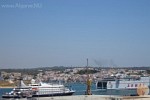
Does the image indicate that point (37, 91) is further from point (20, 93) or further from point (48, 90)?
point (20, 93)

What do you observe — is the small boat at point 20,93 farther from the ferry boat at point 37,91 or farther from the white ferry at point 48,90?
the white ferry at point 48,90

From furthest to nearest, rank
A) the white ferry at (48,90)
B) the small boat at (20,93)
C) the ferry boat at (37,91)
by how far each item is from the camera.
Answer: the white ferry at (48,90) → the ferry boat at (37,91) → the small boat at (20,93)

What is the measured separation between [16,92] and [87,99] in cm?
2788

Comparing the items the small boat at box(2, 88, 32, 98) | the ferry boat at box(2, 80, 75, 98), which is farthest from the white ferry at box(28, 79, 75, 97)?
the small boat at box(2, 88, 32, 98)

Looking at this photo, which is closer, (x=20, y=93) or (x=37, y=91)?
(x=20, y=93)

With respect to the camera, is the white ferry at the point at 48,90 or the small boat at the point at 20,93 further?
the white ferry at the point at 48,90

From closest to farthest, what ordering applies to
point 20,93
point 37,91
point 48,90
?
point 20,93 < point 37,91 < point 48,90

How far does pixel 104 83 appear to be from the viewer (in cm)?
16662

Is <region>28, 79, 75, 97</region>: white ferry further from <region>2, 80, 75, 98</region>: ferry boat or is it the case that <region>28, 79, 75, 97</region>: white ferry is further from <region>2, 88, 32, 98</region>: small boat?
<region>2, 88, 32, 98</region>: small boat

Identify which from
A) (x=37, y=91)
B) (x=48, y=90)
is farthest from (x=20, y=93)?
(x=48, y=90)

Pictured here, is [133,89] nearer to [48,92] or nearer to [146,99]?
[48,92]

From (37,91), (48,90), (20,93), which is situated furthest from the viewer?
(48,90)

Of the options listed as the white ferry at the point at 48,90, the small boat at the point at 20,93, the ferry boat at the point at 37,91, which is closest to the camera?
the small boat at the point at 20,93

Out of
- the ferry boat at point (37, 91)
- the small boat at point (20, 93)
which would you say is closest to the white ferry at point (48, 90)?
the ferry boat at point (37, 91)
